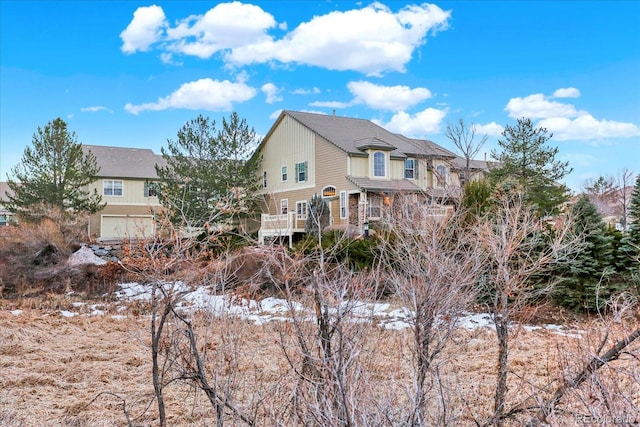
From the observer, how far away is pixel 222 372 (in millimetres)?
6453

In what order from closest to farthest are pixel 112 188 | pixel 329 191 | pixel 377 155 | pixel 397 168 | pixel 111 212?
pixel 377 155 → pixel 329 191 → pixel 397 168 → pixel 111 212 → pixel 112 188

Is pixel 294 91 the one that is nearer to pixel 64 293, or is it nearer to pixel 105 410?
pixel 64 293

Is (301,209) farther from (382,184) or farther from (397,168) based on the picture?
(397,168)

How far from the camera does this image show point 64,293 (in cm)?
1533

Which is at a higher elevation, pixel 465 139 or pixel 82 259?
pixel 465 139

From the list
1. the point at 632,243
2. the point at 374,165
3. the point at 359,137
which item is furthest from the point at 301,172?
the point at 632,243

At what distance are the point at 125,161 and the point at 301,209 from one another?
47.6 ft

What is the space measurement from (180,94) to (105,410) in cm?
2498

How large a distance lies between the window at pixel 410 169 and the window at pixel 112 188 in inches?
730

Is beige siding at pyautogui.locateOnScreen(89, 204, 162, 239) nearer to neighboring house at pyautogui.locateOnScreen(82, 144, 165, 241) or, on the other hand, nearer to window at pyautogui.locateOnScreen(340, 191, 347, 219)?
neighboring house at pyautogui.locateOnScreen(82, 144, 165, 241)

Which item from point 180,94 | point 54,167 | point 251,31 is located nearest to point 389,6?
point 251,31

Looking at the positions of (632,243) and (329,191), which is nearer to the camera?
(632,243)

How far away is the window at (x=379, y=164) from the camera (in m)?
23.5

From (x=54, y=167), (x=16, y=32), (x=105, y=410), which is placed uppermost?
(x=16, y=32)
